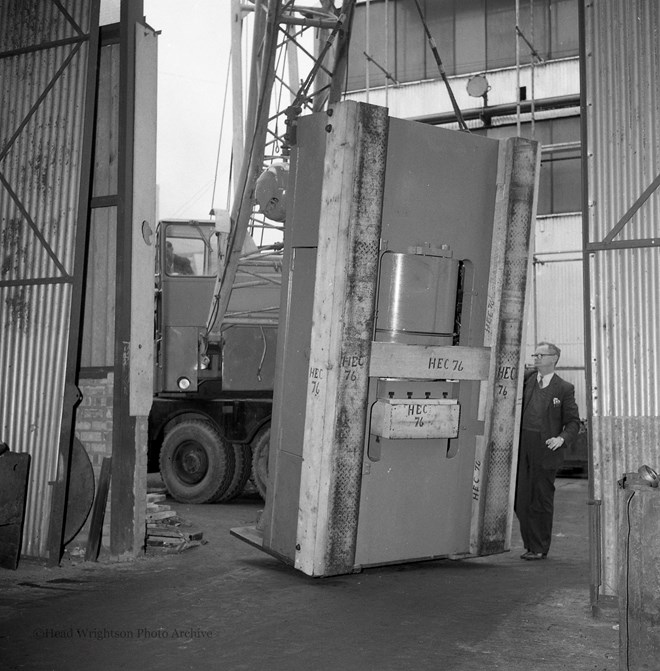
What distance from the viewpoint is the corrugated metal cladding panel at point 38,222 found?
24.2ft

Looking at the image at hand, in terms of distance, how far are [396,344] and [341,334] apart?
19.9 inches

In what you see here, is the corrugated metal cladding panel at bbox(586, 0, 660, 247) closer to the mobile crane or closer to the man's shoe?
the man's shoe

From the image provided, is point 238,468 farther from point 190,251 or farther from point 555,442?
point 555,442

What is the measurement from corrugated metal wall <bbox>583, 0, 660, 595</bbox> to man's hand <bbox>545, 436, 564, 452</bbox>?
1.95m

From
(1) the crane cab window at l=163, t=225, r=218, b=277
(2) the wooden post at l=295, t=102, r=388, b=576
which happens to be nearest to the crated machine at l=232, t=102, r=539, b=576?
(2) the wooden post at l=295, t=102, r=388, b=576

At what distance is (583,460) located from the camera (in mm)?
14500

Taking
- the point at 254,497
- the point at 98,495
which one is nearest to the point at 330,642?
the point at 98,495

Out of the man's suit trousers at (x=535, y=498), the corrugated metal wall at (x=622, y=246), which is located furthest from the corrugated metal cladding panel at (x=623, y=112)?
the man's suit trousers at (x=535, y=498)

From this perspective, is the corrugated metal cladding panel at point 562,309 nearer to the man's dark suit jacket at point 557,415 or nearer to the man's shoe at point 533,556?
the man's dark suit jacket at point 557,415

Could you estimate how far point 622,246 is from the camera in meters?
5.43

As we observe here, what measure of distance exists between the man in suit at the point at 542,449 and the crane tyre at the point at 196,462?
179 inches

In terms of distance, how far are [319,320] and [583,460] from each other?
30.5 feet

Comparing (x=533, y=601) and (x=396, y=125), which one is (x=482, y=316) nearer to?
(x=396, y=125)

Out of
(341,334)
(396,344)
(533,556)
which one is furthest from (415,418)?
(533,556)
